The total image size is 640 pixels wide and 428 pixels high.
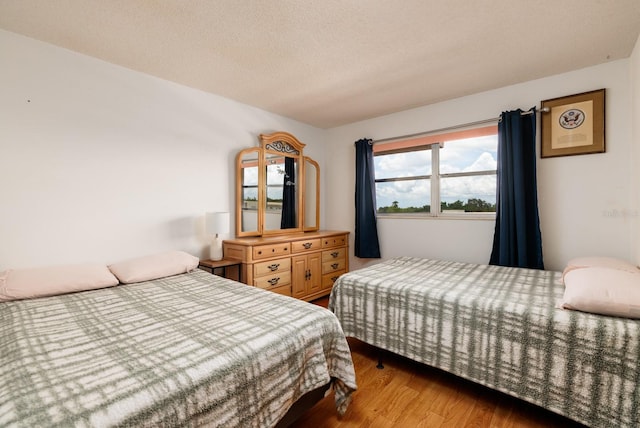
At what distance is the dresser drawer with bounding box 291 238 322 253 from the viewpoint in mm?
3285

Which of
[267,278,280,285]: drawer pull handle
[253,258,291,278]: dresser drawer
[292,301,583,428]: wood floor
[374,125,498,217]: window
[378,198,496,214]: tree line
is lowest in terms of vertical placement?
[292,301,583,428]: wood floor

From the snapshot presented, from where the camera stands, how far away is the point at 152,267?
87.4 inches

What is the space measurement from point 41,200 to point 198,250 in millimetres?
1272

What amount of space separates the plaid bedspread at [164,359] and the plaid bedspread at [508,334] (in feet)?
2.26

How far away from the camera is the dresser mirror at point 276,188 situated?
10.9ft

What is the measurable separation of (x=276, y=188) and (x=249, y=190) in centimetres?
39

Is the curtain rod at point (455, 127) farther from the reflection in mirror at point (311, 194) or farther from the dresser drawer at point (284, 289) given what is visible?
the dresser drawer at point (284, 289)

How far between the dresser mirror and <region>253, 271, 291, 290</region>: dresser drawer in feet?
2.04

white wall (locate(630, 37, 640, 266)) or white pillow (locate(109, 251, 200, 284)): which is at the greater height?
white wall (locate(630, 37, 640, 266))

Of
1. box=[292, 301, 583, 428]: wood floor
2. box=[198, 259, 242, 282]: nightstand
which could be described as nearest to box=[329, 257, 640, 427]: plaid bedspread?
box=[292, 301, 583, 428]: wood floor

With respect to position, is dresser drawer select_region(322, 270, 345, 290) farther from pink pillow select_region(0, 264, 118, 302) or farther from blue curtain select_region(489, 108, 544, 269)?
pink pillow select_region(0, 264, 118, 302)

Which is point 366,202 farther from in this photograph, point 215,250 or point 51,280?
point 51,280

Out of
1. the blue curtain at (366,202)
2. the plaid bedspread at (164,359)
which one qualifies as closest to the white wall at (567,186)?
the blue curtain at (366,202)

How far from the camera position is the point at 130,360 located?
41.4 inches
